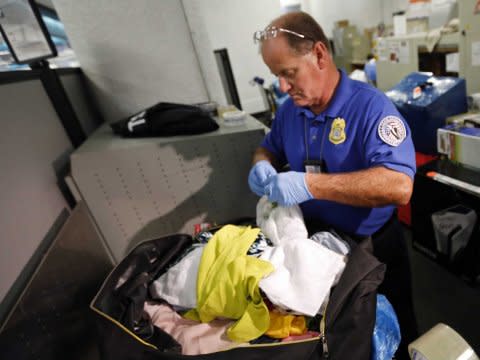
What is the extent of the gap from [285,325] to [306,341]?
0.24ft

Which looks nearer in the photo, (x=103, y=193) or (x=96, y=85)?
(x=103, y=193)

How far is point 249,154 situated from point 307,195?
0.62m

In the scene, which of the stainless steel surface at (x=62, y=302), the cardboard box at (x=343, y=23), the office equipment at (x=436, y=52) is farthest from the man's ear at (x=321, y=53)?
the cardboard box at (x=343, y=23)

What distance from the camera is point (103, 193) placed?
53.7 inches

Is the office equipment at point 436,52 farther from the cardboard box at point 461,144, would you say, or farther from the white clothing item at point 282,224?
the white clothing item at point 282,224

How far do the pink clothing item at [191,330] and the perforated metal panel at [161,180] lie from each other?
672mm

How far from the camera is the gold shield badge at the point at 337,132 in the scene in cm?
94

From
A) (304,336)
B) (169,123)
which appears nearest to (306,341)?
(304,336)

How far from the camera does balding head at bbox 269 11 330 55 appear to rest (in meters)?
0.90

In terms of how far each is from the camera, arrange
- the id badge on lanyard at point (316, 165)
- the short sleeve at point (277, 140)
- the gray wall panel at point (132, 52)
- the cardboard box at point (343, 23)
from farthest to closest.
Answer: the cardboard box at point (343, 23)
the gray wall panel at point (132, 52)
the short sleeve at point (277, 140)
the id badge on lanyard at point (316, 165)

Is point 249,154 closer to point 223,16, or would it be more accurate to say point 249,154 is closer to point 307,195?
point 307,195

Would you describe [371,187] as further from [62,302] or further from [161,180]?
[62,302]

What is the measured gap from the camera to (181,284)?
80 cm

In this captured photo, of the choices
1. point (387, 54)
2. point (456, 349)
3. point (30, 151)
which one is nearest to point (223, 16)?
point (387, 54)
